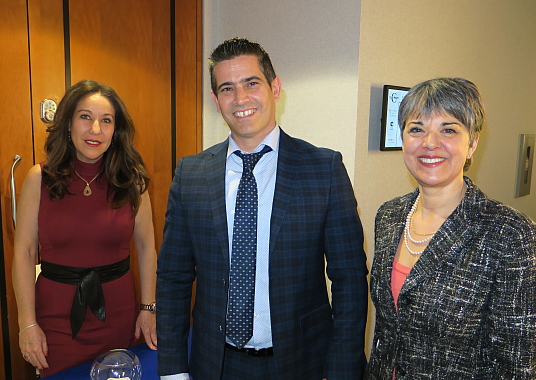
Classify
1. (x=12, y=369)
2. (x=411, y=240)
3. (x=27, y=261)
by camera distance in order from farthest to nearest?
(x=12, y=369), (x=27, y=261), (x=411, y=240)

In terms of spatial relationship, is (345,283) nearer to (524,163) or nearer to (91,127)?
(91,127)

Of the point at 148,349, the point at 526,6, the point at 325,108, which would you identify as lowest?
the point at 148,349

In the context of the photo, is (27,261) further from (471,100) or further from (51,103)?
(471,100)

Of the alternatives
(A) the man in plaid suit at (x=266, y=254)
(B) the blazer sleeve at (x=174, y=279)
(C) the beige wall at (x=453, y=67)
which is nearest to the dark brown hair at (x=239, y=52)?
(A) the man in plaid suit at (x=266, y=254)

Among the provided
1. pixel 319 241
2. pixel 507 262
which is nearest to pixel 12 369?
pixel 319 241

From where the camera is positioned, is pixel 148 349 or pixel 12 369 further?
pixel 12 369

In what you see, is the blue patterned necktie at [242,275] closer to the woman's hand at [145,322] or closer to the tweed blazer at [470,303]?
the tweed blazer at [470,303]

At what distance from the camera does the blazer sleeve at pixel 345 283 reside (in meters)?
1.32

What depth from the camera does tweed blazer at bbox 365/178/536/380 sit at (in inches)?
40.7

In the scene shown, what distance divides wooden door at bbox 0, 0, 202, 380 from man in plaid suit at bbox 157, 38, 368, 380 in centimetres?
112

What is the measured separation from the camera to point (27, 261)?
182 cm

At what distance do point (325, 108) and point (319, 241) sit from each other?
1.28m

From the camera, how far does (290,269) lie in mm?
1317

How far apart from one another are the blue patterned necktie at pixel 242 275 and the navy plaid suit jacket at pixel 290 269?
0.03m
